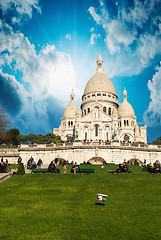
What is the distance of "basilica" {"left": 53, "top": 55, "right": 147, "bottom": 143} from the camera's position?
75812mm

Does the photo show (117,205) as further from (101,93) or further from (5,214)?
(101,93)

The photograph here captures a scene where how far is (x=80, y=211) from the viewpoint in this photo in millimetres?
13203

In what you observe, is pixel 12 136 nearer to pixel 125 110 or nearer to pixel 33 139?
pixel 33 139

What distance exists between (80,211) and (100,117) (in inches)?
2513

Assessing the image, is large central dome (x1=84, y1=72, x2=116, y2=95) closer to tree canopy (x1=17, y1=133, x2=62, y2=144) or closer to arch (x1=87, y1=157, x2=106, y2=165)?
tree canopy (x1=17, y1=133, x2=62, y2=144)

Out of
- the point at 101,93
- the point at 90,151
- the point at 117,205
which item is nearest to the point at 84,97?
the point at 101,93

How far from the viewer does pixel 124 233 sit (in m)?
10.3

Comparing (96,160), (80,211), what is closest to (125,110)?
(96,160)

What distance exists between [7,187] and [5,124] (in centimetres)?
3863

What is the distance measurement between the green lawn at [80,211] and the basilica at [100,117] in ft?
175

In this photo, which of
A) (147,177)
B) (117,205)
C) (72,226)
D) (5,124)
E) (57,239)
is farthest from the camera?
(5,124)

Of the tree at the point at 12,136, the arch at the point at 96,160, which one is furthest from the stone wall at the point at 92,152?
the tree at the point at 12,136

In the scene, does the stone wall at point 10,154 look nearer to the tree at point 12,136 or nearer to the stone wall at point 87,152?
the stone wall at point 87,152

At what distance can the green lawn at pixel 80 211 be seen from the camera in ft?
34.1
